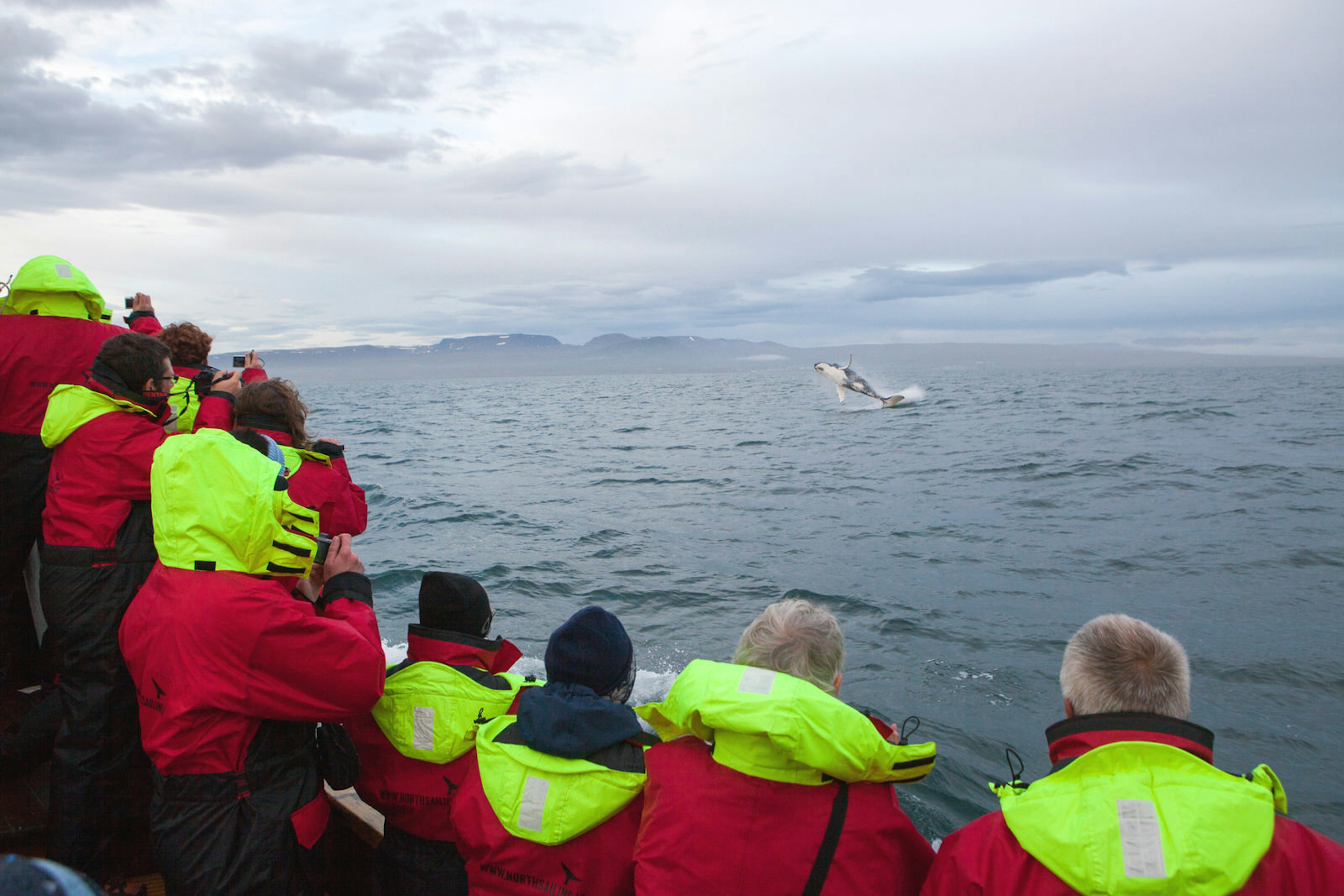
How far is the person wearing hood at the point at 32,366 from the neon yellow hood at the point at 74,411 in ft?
2.50

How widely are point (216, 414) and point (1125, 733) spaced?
4456 millimetres

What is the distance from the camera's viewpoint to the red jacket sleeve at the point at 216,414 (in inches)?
175

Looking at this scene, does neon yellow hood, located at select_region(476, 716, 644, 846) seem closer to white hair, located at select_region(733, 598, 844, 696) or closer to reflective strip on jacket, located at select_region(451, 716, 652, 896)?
reflective strip on jacket, located at select_region(451, 716, 652, 896)

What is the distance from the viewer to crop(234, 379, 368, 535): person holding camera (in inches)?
170

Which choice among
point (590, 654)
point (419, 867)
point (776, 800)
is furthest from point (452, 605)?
point (776, 800)

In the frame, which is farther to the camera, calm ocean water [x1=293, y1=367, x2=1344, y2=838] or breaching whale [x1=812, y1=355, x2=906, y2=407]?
breaching whale [x1=812, y1=355, x2=906, y2=407]

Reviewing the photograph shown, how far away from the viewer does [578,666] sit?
273cm

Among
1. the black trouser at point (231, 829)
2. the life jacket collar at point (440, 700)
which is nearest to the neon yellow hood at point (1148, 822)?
the life jacket collar at point (440, 700)

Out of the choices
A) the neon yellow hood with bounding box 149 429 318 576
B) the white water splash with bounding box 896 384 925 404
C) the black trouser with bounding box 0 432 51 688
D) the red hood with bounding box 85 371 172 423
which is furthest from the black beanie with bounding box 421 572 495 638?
the white water splash with bounding box 896 384 925 404

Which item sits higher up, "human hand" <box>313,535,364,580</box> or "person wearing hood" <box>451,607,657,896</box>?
"human hand" <box>313,535,364,580</box>

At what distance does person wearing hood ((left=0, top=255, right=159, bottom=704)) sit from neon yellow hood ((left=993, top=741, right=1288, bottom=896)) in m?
4.77

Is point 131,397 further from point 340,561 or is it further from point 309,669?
point 309,669

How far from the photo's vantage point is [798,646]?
260 cm

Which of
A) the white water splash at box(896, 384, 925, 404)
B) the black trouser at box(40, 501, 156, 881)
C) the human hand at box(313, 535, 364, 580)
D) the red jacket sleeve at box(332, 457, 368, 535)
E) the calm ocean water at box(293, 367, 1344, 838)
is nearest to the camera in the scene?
the human hand at box(313, 535, 364, 580)
